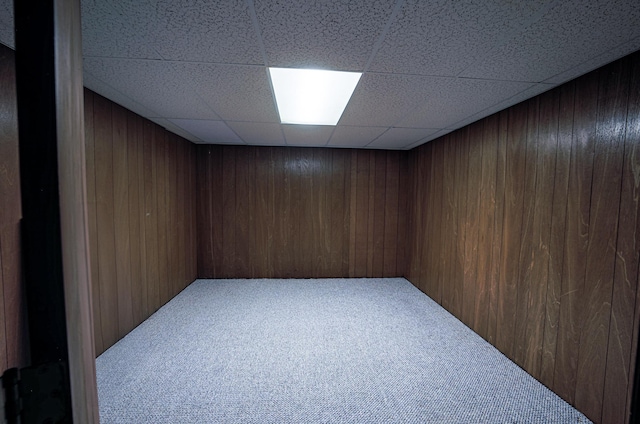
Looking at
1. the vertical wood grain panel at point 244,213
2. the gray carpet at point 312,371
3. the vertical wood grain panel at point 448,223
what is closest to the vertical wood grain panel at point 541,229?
the gray carpet at point 312,371

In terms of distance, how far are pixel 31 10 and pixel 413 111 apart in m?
2.24

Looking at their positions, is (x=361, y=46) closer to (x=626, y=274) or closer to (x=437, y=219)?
(x=626, y=274)

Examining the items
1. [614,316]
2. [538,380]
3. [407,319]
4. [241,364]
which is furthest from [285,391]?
[614,316]

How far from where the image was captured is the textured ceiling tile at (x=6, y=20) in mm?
1015

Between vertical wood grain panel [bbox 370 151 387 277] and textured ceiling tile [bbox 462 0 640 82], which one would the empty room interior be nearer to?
textured ceiling tile [bbox 462 0 640 82]

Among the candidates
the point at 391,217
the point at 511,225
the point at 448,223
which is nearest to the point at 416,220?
the point at 391,217

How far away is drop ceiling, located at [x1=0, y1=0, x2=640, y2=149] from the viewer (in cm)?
103

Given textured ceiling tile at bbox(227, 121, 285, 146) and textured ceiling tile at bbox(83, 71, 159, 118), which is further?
textured ceiling tile at bbox(227, 121, 285, 146)

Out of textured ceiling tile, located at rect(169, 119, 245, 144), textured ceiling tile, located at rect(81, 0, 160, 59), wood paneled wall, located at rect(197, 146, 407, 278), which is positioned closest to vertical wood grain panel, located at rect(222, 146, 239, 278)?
wood paneled wall, located at rect(197, 146, 407, 278)

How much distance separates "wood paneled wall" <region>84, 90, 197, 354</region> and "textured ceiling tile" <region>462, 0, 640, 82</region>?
264 cm

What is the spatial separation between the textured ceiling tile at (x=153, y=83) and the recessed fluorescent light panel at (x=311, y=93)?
1.97 feet

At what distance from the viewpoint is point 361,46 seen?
4.18ft

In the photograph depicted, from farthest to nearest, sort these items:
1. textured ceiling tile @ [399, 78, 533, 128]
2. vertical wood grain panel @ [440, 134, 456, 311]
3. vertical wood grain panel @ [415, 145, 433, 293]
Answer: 1. vertical wood grain panel @ [415, 145, 433, 293]
2. vertical wood grain panel @ [440, 134, 456, 311]
3. textured ceiling tile @ [399, 78, 533, 128]

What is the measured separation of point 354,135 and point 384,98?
121cm
